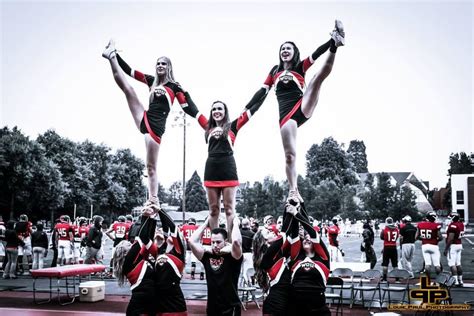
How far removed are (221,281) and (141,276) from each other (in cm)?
114

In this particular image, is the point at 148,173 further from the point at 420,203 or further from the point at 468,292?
the point at 420,203

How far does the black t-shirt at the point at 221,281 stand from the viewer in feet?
19.0

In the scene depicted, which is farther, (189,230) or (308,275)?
(189,230)

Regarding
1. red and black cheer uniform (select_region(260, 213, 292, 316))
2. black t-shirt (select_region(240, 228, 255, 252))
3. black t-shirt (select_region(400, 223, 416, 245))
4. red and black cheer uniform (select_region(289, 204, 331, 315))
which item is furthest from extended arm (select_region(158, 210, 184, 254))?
black t-shirt (select_region(400, 223, 416, 245))

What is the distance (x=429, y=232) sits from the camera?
47.2 feet

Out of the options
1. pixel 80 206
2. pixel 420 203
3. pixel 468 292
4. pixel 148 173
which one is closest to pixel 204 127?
pixel 148 173

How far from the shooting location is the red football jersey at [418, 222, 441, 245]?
47.0 ft

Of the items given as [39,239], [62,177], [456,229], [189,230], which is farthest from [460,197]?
[39,239]

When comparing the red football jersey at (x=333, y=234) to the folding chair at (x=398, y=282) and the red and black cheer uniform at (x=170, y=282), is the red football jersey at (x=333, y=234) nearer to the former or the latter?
the folding chair at (x=398, y=282)

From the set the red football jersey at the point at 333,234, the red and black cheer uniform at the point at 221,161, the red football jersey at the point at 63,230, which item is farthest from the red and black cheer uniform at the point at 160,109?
the red football jersey at the point at 63,230

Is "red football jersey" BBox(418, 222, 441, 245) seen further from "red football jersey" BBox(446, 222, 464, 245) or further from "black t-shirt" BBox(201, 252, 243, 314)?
"black t-shirt" BBox(201, 252, 243, 314)

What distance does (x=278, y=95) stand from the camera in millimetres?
7375

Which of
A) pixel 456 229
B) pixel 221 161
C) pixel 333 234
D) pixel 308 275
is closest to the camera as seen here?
pixel 308 275

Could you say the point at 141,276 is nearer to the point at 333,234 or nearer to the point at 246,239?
the point at 246,239
